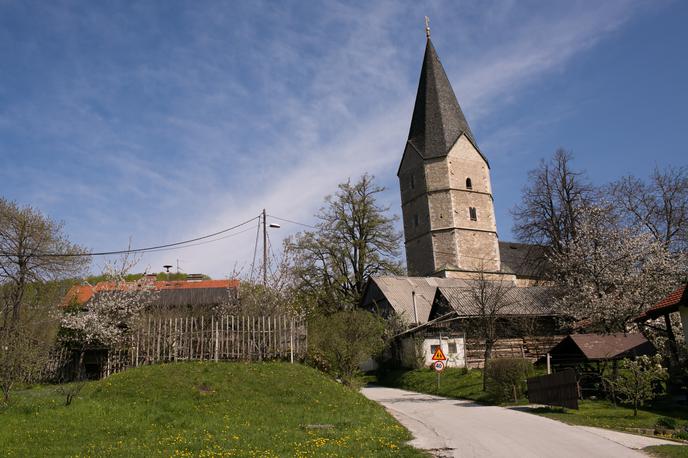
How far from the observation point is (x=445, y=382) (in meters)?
26.4

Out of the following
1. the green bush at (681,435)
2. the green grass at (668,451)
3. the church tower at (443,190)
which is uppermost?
the church tower at (443,190)

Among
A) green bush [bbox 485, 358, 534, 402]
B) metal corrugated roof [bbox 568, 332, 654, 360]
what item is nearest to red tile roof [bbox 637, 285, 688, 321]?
metal corrugated roof [bbox 568, 332, 654, 360]

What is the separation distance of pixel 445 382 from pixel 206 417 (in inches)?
606

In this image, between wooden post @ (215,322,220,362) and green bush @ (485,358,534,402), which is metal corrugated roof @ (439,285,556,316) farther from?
wooden post @ (215,322,220,362)

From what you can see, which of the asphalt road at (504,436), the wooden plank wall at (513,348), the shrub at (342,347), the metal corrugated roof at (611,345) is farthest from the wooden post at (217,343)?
the wooden plank wall at (513,348)

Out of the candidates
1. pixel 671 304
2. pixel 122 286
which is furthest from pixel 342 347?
pixel 122 286

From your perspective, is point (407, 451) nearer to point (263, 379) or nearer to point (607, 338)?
point (263, 379)

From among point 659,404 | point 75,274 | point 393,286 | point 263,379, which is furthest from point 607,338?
point 75,274

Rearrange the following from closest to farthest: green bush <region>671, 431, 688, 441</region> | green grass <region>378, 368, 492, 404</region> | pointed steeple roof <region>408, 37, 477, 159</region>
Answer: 1. green bush <region>671, 431, 688, 441</region>
2. green grass <region>378, 368, 492, 404</region>
3. pointed steeple roof <region>408, 37, 477, 159</region>

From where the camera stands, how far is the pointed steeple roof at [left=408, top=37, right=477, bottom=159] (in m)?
55.2

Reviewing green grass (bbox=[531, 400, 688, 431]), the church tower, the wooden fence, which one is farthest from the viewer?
the church tower

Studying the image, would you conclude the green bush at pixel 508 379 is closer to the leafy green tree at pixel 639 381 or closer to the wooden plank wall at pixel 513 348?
the leafy green tree at pixel 639 381

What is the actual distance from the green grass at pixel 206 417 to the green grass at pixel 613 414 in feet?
17.7

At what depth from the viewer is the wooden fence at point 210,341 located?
20.8 m
